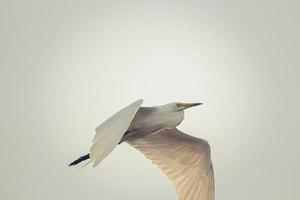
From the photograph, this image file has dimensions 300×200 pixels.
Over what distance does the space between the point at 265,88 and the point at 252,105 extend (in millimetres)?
58

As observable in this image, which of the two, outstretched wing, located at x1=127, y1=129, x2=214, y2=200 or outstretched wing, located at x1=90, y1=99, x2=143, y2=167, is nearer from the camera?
outstretched wing, located at x1=90, y1=99, x2=143, y2=167

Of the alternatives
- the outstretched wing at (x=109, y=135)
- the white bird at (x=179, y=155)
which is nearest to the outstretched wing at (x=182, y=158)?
the white bird at (x=179, y=155)

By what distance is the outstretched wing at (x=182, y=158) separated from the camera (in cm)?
118

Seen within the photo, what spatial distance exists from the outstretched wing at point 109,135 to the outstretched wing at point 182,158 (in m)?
0.26

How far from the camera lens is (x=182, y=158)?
1.21 meters

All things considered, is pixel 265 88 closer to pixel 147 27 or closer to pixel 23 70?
pixel 147 27

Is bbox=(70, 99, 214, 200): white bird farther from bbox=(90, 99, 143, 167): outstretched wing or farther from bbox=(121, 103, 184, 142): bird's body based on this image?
bbox=(90, 99, 143, 167): outstretched wing

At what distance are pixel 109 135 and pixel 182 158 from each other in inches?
14.9

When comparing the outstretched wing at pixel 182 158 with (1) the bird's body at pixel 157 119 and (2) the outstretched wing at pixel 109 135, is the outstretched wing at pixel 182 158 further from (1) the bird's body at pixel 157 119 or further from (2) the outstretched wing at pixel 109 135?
(2) the outstretched wing at pixel 109 135

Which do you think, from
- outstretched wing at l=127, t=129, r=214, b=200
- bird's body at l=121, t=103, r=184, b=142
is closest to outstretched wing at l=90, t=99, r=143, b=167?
bird's body at l=121, t=103, r=184, b=142

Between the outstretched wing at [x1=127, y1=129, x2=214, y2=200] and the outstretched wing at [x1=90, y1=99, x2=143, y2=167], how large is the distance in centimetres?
26

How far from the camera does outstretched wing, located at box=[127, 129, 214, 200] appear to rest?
1177mm

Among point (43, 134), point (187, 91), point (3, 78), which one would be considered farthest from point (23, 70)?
point (187, 91)

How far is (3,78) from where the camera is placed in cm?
150
